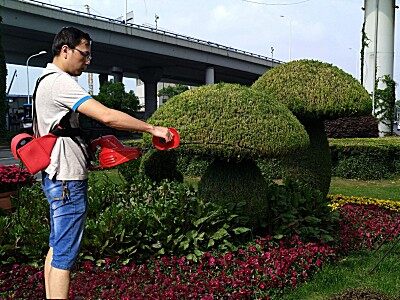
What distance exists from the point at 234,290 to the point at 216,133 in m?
1.43

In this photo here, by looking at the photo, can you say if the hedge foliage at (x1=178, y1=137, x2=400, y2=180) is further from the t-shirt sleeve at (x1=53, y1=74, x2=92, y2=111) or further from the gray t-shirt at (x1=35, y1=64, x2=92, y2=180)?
the t-shirt sleeve at (x1=53, y1=74, x2=92, y2=111)

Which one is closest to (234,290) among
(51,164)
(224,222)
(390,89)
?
(224,222)

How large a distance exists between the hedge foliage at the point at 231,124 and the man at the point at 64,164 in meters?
1.62

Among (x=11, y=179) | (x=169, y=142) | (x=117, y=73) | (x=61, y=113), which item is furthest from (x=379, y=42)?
(x=117, y=73)

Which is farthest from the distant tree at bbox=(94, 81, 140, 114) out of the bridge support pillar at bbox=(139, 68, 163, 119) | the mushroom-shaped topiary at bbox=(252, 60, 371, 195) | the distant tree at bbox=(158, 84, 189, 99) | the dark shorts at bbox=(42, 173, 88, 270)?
the dark shorts at bbox=(42, 173, 88, 270)

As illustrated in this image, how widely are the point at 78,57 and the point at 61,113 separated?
390mm

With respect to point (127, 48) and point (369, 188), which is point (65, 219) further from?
point (127, 48)

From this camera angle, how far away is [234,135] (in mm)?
4680

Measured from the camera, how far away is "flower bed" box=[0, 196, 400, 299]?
4305mm

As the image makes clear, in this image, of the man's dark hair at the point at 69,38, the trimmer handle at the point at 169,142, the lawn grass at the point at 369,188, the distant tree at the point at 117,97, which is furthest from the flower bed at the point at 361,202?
the distant tree at the point at 117,97

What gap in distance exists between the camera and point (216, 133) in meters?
4.70

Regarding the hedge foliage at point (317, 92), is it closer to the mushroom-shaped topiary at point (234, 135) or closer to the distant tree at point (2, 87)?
the mushroom-shaped topiary at point (234, 135)

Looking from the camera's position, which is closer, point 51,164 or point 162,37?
point 51,164

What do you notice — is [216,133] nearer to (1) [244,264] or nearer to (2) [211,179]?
(2) [211,179]
